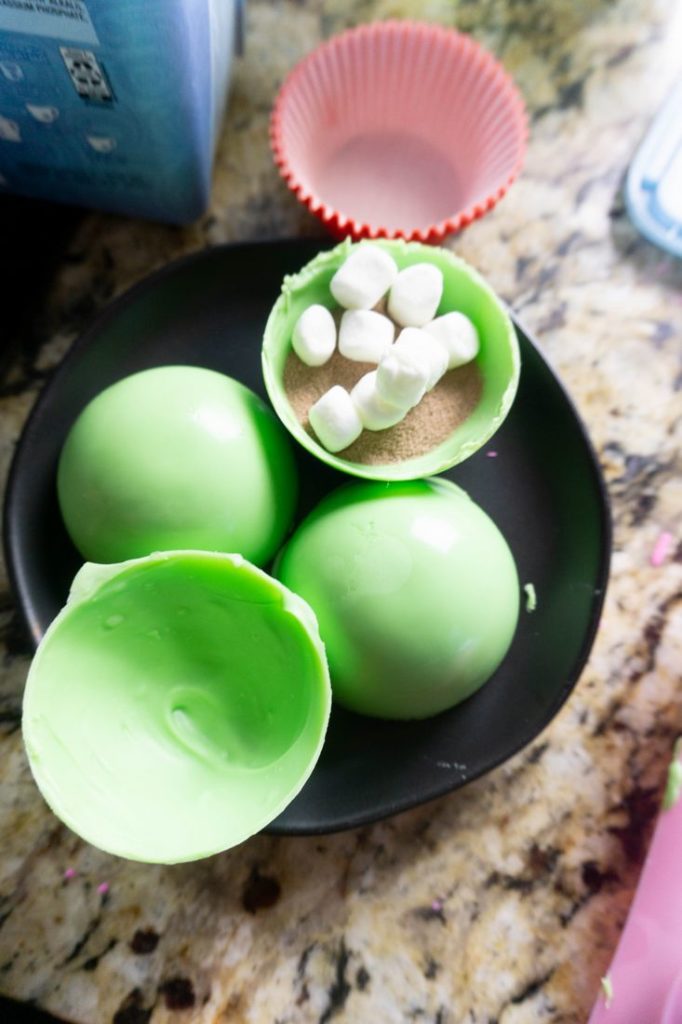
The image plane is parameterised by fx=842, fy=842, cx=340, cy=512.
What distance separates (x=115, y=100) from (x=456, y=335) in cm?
29

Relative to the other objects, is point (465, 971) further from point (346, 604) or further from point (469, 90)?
point (469, 90)

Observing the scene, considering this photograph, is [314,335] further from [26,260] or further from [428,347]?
[26,260]

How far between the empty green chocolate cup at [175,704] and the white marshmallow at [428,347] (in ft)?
0.68

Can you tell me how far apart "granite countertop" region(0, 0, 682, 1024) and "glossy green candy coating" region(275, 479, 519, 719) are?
Answer: 0.14 metres

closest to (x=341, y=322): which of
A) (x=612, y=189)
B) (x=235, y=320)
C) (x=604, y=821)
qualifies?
(x=235, y=320)

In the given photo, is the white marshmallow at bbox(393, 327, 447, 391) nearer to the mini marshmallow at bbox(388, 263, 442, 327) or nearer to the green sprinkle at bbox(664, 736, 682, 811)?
the mini marshmallow at bbox(388, 263, 442, 327)

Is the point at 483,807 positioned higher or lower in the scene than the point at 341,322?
lower

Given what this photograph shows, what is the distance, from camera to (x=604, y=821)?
27.1 inches

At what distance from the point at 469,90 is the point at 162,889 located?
2.38 ft

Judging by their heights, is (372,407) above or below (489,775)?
above

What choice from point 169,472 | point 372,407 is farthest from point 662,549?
point 169,472

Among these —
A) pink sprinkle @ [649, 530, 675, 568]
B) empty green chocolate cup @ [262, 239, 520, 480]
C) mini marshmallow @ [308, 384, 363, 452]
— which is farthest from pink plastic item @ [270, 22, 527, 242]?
pink sprinkle @ [649, 530, 675, 568]

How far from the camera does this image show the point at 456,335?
65 centimetres

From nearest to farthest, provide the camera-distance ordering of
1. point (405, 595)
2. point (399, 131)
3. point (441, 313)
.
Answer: point (405, 595) → point (441, 313) → point (399, 131)
